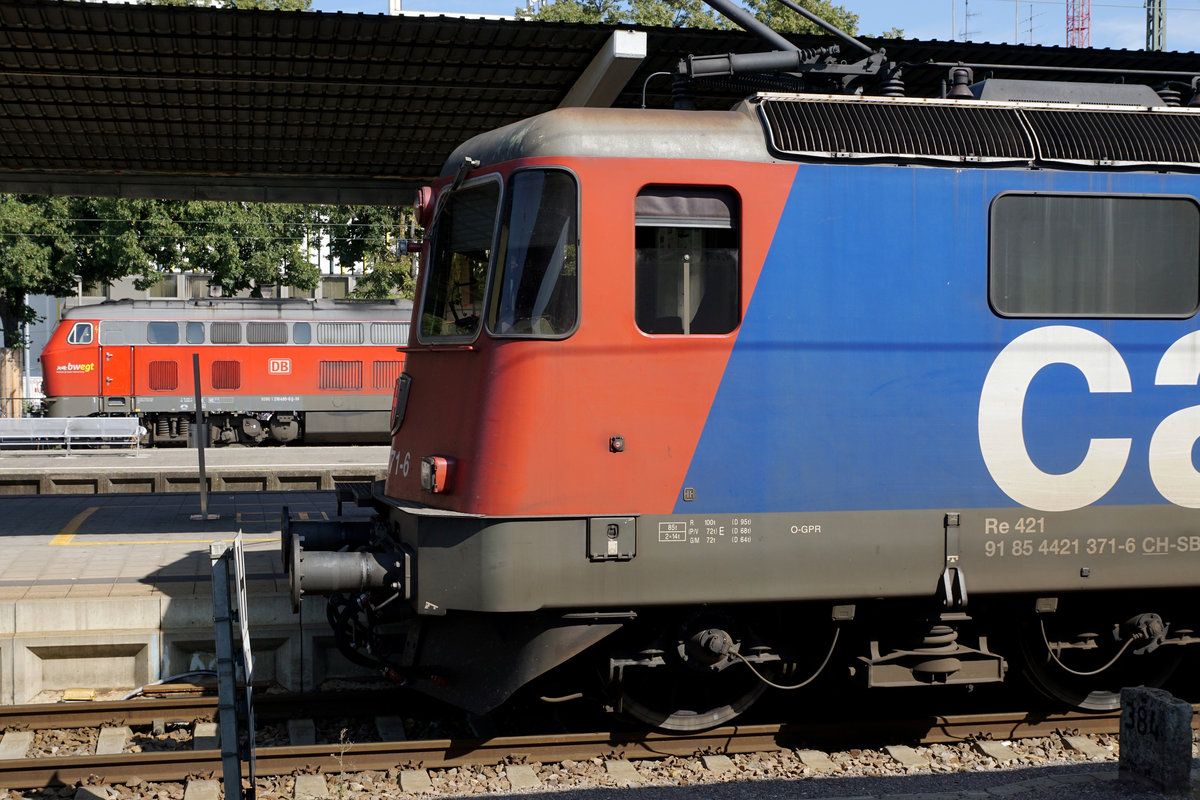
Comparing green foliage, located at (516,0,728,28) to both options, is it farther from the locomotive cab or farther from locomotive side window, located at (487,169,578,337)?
locomotive side window, located at (487,169,578,337)

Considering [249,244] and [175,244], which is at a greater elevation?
[249,244]

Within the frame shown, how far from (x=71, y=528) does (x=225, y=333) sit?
15358mm

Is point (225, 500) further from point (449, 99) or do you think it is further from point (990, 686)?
point (990, 686)

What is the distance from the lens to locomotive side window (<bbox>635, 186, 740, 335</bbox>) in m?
6.23

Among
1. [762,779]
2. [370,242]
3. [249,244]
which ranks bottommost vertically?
[762,779]

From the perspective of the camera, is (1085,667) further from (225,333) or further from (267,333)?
(225,333)

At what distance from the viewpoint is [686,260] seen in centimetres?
627

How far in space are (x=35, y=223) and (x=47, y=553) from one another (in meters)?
23.3

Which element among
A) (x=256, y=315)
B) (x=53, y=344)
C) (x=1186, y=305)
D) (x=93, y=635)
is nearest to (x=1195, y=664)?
(x=1186, y=305)

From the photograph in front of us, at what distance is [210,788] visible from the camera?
6.40 meters

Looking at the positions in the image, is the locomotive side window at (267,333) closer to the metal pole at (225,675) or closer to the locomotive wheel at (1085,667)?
the locomotive wheel at (1085,667)

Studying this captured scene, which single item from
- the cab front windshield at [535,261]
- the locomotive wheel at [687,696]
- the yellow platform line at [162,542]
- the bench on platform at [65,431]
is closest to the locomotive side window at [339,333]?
the bench on platform at [65,431]

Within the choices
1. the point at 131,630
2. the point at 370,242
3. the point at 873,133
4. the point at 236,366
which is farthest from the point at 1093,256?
the point at 370,242

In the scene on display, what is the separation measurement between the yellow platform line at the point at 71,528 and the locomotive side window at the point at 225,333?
44.2ft
